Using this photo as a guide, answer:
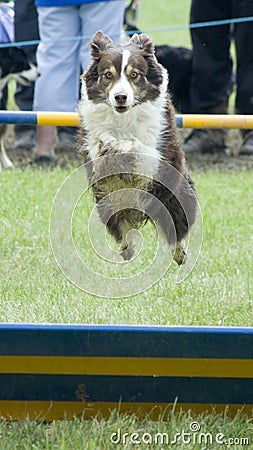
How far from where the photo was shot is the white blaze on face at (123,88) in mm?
4164

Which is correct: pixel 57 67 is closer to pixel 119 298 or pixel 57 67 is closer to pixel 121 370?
pixel 119 298

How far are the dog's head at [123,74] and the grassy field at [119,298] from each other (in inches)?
34.2

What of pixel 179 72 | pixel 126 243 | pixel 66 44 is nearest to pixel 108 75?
pixel 126 243

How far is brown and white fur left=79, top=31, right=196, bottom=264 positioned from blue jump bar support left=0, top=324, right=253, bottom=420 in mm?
1263

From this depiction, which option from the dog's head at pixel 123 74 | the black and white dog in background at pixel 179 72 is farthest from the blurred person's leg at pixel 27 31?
the dog's head at pixel 123 74

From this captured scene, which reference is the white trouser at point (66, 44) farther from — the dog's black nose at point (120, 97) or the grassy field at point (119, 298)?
the dog's black nose at point (120, 97)

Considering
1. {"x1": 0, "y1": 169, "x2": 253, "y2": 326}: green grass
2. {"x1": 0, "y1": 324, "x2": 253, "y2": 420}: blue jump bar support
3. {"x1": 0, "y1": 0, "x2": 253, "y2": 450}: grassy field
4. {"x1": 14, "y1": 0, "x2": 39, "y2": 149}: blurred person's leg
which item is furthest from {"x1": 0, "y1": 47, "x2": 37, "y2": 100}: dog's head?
{"x1": 0, "y1": 324, "x2": 253, "y2": 420}: blue jump bar support

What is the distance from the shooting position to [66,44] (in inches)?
291

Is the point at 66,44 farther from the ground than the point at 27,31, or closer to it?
farther from the ground

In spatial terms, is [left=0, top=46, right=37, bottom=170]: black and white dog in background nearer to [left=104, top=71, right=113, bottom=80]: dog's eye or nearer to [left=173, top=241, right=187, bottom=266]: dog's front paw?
[left=173, top=241, right=187, bottom=266]: dog's front paw

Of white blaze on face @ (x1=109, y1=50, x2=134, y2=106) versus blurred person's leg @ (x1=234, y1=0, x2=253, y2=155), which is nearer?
white blaze on face @ (x1=109, y1=50, x2=134, y2=106)

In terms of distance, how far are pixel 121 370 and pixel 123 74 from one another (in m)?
1.42

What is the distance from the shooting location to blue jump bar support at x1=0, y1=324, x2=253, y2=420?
319cm

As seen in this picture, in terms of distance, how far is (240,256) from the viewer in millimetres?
5352
